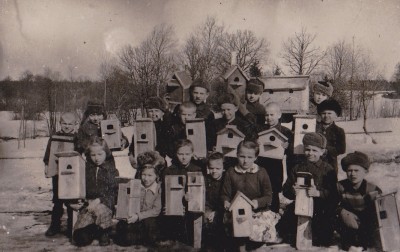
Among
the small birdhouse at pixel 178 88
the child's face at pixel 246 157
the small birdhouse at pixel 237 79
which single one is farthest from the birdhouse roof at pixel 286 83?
the child's face at pixel 246 157

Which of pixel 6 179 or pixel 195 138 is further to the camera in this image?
pixel 6 179

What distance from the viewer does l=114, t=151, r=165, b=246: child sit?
502 cm

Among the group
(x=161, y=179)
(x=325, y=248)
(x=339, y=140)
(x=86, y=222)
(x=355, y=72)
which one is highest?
(x=355, y=72)

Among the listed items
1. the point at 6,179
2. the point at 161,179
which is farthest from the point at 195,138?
the point at 6,179

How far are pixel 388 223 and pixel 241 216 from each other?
1.69 m

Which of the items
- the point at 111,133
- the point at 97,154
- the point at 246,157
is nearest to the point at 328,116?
the point at 246,157

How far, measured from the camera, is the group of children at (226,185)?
4785mm

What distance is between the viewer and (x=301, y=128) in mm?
5320

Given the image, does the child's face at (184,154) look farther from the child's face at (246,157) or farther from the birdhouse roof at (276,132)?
the birdhouse roof at (276,132)

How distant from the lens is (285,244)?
508 centimetres

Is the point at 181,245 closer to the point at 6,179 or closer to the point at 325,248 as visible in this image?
the point at 325,248

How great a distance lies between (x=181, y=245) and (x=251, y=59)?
24442 millimetres

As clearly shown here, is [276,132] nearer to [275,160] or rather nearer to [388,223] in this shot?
[275,160]

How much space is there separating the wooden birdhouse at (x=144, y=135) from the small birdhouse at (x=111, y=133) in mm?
269
